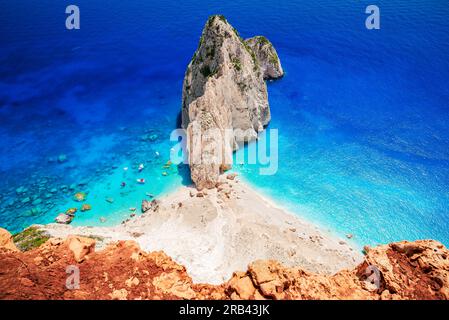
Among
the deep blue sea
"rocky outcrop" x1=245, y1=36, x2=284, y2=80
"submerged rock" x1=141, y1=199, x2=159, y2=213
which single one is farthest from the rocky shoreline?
"rocky outcrop" x1=245, y1=36, x2=284, y2=80

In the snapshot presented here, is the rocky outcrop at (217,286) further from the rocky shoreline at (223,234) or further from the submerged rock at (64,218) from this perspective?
the submerged rock at (64,218)

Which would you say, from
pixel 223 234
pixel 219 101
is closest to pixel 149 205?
pixel 223 234

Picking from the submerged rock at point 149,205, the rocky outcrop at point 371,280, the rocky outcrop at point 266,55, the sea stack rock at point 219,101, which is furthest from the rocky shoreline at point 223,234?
the rocky outcrop at point 266,55

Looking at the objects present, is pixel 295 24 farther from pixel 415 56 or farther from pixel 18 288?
pixel 18 288

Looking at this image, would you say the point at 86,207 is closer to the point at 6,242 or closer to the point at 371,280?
the point at 6,242

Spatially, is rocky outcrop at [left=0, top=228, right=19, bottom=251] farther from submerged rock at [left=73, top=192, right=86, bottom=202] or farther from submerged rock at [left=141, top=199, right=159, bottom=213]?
submerged rock at [left=73, top=192, right=86, bottom=202]
